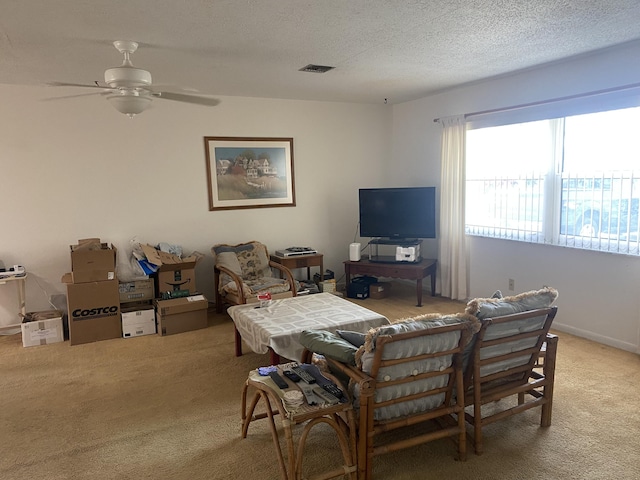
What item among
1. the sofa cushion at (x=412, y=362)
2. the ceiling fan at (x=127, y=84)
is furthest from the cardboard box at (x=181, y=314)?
the sofa cushion at (x=412, y=362)

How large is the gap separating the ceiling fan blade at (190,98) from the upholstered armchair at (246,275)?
5.22ft

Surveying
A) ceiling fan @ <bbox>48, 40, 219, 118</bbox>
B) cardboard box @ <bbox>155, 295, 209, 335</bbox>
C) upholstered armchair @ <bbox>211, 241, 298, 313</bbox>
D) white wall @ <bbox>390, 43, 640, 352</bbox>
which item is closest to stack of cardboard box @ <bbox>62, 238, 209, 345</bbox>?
cardboard box @ <bbox>155, 295, 209, 335</bbox>

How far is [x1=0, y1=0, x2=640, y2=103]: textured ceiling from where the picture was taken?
8.59 ft

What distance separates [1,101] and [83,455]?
3518mm

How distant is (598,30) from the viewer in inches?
126

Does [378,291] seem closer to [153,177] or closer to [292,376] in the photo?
[153,177]

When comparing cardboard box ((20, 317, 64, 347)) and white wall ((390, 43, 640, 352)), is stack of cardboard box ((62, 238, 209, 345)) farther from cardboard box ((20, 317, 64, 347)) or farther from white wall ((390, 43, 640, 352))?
white wall ((390, 43, 640, 352))

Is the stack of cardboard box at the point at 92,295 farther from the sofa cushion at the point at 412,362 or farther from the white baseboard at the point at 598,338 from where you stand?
the white baseboard at the point at 598,338

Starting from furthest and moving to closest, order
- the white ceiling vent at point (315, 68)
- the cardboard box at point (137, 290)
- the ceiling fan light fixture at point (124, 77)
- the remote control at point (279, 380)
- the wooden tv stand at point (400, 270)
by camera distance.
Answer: the wooden tv stand at point (400, 270), the cardboard box at point (137, 290), the white ceiling vent at point (315, 68), the ceiling fan light fixture at point (124, 77), the remote control at point (279, 380)

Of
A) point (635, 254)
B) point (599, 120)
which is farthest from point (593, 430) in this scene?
point (599, 120)

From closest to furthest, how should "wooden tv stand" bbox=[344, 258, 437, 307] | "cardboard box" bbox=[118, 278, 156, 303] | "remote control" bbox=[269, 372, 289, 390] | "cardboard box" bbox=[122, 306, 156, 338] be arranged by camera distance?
"remote control" bbox=[269, 372, 289, 390] < "cardboard box" bbox=[122, 306, 156, 338] < "cardboard box" bbox=[118, 278, 156, 303] < "wooden tv stand" bbox=[344, 258, 437, 307]

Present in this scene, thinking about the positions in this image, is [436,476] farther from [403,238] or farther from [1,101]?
[1,101]

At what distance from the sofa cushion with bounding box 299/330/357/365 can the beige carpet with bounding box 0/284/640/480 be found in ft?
1.88

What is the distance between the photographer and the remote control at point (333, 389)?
7.38 ft
